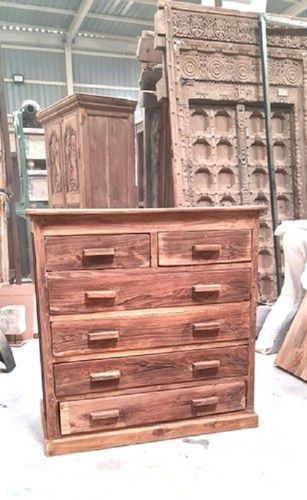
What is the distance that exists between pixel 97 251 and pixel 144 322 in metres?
0.33

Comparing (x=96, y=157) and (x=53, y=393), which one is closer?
(x=53, y=393)

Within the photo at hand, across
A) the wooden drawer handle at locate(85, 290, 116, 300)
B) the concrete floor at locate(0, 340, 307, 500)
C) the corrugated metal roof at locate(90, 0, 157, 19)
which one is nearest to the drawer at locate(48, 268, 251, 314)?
the wooden drawer handle at locate(85, 290, 116, 300)

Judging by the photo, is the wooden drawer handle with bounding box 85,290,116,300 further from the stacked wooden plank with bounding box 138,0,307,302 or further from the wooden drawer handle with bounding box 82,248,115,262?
the stacked wooden plank with bounding box 138,0,307,302

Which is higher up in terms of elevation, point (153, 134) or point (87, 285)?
point (153, 134)

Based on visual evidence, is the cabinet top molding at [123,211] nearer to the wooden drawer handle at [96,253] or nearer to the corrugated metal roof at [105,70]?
the wooden drawer handle at [96,253]

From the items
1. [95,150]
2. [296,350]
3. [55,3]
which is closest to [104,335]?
[296,350]

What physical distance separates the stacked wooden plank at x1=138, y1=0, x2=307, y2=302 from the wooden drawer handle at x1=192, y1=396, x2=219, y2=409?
4.76 ft

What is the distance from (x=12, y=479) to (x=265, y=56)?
280cm

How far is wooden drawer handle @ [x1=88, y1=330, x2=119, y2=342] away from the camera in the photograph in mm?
1535

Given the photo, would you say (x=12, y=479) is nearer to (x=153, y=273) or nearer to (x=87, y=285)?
(x=87, y=285)

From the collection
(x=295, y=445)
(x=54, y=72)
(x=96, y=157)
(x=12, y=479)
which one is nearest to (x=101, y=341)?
(x=12, y=479)

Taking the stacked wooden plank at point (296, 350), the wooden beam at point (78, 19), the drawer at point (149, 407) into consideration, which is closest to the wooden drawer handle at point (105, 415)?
the drawer at point (149, 407)

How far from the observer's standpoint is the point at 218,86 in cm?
293

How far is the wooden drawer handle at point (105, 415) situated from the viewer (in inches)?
61.6
